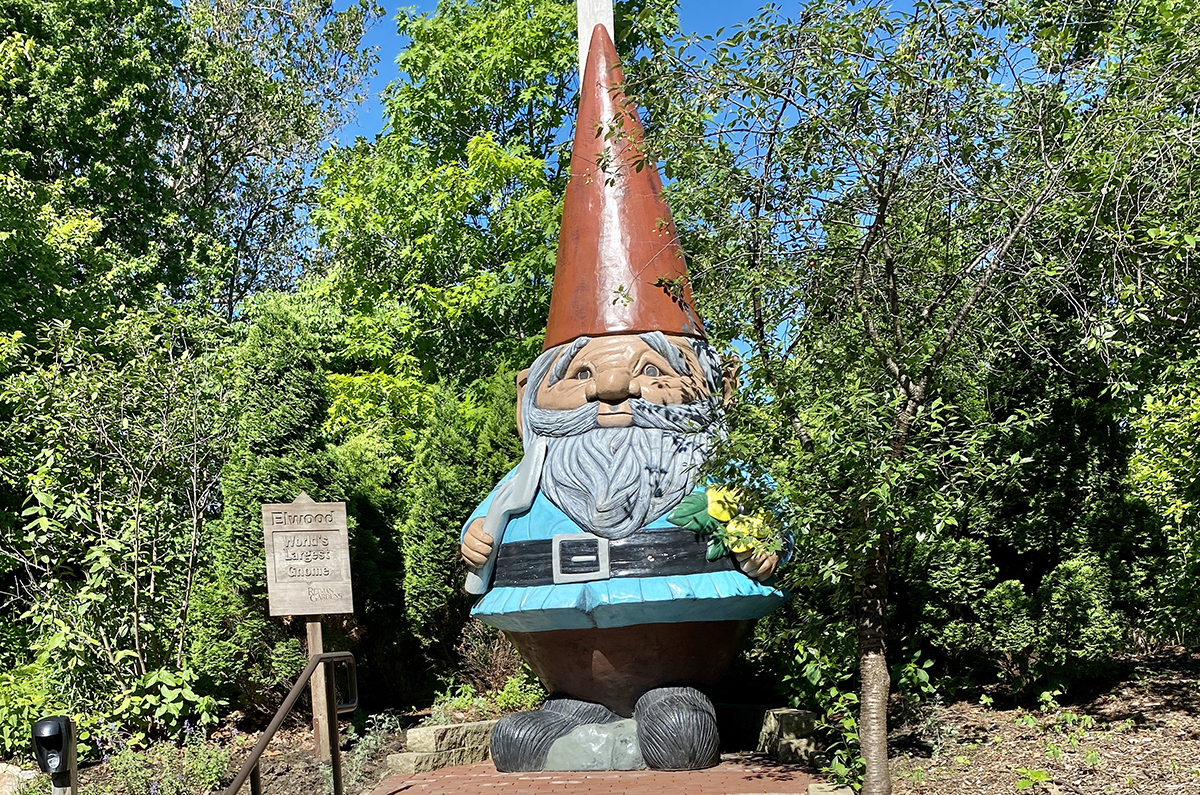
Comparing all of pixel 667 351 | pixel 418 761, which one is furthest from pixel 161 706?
pixel 667 351

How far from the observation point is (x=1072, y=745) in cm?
568

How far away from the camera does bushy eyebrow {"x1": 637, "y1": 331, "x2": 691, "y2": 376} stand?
6836 mm

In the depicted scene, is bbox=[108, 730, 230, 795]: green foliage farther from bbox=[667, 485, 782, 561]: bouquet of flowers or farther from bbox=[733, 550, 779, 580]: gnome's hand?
bbox=[733, 550, 779, 580]: gnome's hand

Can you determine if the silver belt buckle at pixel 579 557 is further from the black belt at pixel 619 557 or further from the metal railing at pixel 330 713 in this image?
the metal railing at pixel 330 713

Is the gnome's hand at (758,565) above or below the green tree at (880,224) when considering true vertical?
below

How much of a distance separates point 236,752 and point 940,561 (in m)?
4.90

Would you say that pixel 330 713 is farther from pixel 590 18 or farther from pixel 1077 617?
pixel 590 18

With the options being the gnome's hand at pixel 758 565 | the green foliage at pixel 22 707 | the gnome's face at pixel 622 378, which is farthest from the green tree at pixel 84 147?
the gnome's hand at pixel 758 565

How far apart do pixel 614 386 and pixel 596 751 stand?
6.98ft

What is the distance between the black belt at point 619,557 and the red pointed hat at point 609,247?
1358 mm

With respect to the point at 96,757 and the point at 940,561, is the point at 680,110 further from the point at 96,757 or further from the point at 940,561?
the point at 96,757

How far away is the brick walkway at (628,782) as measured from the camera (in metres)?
5.77

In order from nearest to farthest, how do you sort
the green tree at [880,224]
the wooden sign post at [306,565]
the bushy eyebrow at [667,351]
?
the green tree at [880,224] < the bushy eyebrow at [667,351] < the wooden sign post at [306,565]

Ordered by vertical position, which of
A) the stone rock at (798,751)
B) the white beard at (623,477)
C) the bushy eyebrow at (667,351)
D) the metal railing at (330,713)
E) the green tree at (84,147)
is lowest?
the stone rock at (798,751)
